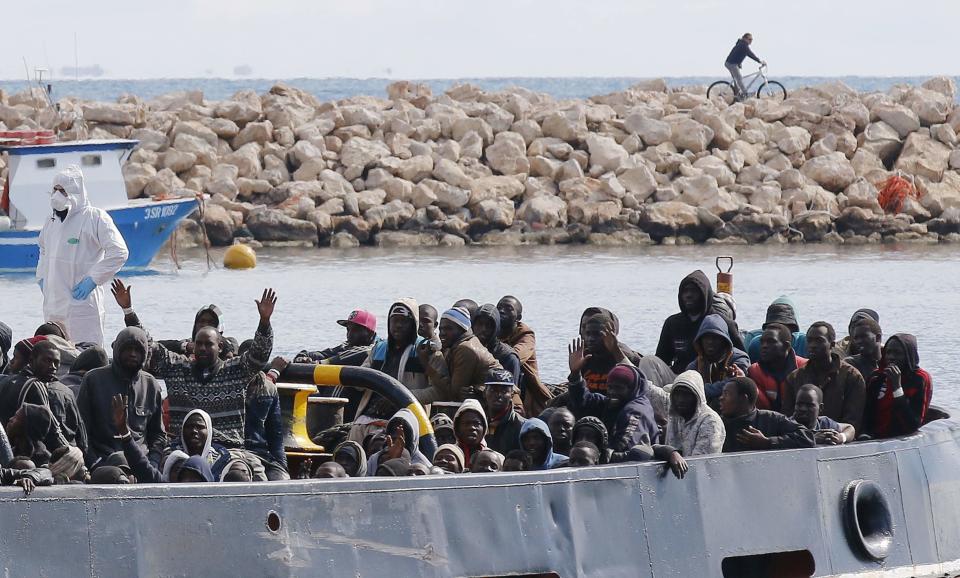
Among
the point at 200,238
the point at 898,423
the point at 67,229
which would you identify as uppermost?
the point at 67,229

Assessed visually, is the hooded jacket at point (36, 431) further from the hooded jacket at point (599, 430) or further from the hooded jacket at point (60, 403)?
the hooded jacket at point (599, 430)

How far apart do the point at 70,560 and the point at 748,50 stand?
33887 mm

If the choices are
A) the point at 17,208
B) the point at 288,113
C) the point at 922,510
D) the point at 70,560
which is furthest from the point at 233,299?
the point at 70,560

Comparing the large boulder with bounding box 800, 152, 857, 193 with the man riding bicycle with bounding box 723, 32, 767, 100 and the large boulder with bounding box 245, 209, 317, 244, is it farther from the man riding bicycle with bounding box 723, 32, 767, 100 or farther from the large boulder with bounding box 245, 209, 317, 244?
the large boulder with bounding box 245, 209, 317, 244

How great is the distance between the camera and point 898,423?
34.3ft

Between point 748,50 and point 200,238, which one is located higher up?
point 748,50

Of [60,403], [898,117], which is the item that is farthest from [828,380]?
[898,117]

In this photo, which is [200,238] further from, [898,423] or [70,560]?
[70,560]

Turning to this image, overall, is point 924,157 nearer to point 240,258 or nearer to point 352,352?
point 240,258

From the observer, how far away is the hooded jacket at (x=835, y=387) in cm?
999

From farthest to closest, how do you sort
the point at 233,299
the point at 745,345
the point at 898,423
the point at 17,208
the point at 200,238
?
the point at 200,238 < the point at 17,208 < the point at 233,299 < the point at 745,345 < the point at 898,423

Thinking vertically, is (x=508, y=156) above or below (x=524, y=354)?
below

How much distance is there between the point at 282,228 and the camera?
3484 centimetres

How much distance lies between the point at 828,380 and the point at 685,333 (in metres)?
1.36
